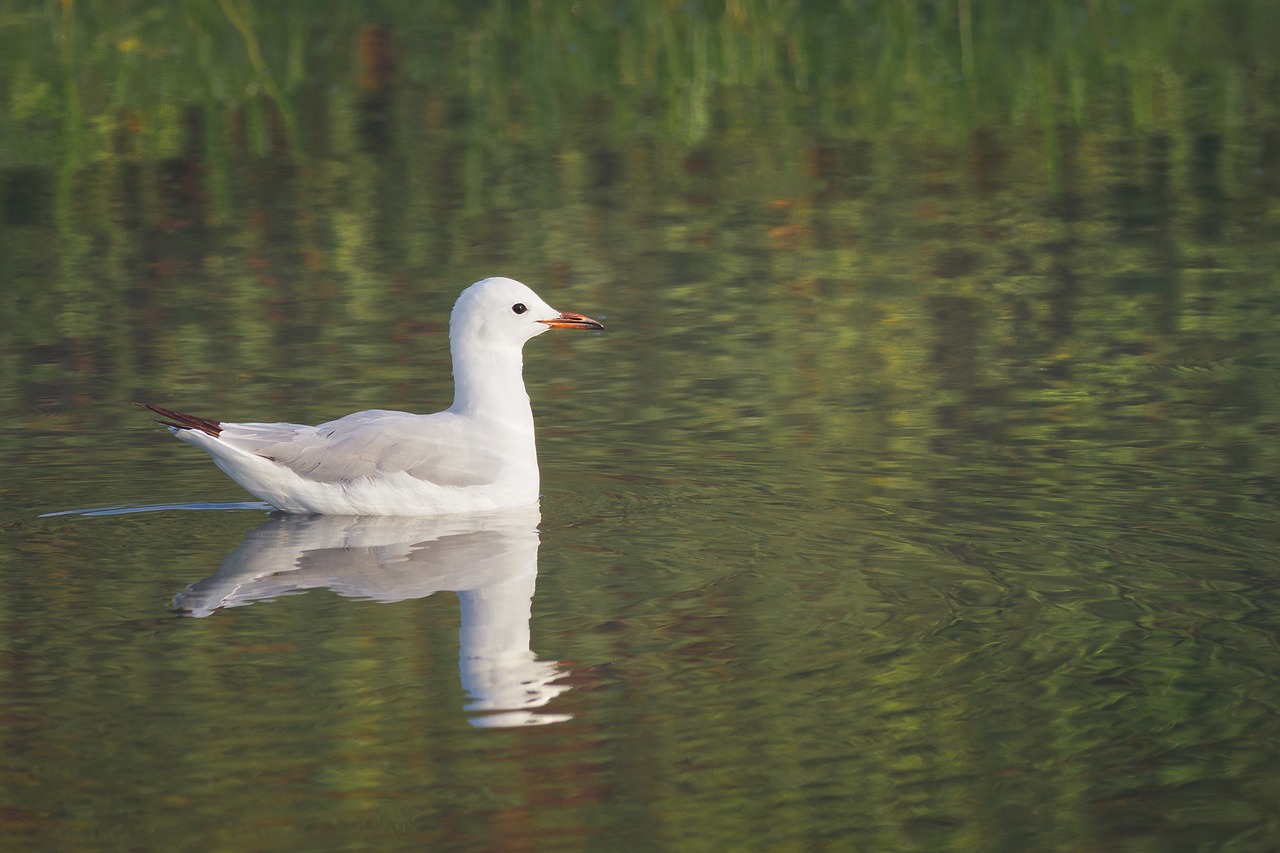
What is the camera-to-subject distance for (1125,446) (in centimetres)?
948

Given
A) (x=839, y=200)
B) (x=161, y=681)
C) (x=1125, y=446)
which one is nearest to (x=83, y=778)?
(x=161, y=681)

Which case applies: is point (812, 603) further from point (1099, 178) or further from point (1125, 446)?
point (1099, 178)

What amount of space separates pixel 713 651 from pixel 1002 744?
111 cm

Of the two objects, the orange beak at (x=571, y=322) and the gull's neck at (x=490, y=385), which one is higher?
the orange beak at (x=571, y=322)

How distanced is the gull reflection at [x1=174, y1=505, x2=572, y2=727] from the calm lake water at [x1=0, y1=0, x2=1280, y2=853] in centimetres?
3

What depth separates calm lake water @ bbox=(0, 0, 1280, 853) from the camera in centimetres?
605

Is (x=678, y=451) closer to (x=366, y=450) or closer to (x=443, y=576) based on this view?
(x=366, y=450)

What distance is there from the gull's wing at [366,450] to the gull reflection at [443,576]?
0.64 feet

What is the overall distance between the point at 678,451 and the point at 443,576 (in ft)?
6.08

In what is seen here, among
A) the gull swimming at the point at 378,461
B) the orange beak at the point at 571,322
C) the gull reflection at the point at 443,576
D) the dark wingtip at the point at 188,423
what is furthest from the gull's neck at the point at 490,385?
the dark wingtip at the point at 188,423

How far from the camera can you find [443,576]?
8.08 meters

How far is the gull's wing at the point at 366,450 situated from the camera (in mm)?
8961

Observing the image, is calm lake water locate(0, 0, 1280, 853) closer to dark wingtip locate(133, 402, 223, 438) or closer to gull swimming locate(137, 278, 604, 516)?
gull swimming locate(137, 278, 604, 516)

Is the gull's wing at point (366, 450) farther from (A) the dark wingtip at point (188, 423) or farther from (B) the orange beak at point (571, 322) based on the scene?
(B) the orange beak at point (571, 322)
